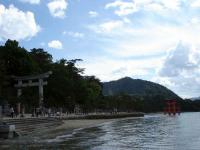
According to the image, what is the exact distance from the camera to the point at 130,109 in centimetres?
18688

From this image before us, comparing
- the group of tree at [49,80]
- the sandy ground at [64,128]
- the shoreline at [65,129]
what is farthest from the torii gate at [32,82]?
the shoreline at [65,129]

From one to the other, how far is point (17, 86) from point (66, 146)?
4569cm

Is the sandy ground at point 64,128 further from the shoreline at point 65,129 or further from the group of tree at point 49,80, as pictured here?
the group of tree at point 49,80

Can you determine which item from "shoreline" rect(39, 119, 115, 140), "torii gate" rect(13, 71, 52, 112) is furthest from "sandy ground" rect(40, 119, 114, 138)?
"torii gate" rect(13, 71, 52, 112)

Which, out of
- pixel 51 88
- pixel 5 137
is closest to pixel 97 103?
pixel 51 88

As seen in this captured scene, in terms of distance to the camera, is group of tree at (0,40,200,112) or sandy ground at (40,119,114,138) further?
group of tree at (0,40,200,112)

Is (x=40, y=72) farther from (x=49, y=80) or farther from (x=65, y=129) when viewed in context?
(x=65, y=129)

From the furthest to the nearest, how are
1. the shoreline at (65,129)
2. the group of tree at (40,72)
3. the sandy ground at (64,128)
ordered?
1. the group of tree at (40,72)
2. the sandy ground at (64,128)
3. the shoreline at (65,129)

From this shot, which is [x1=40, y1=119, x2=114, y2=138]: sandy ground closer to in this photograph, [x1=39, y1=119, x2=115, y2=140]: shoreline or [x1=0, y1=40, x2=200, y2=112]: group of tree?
[x1=39, y1=119, x2=115, y2=140]: shoreline

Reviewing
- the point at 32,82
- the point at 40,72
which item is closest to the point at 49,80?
the point at 40,72

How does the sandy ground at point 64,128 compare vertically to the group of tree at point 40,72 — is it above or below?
below

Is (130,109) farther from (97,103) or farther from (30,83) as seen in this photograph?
(30,83)

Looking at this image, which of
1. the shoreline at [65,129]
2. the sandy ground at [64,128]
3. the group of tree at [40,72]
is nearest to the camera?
the shoreline at [65,129]

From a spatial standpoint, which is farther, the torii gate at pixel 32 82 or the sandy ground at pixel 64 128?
the torii gate at pixel 32 82
